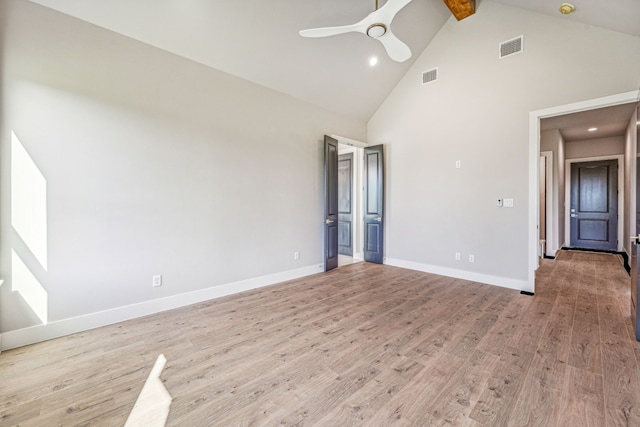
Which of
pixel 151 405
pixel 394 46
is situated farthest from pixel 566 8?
pixel 151 405

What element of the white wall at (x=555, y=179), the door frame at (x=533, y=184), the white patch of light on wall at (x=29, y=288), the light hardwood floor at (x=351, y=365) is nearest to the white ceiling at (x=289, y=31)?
the door frame at (x=533, y=184)

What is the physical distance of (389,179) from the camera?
547cm

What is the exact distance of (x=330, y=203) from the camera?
4.99 meters

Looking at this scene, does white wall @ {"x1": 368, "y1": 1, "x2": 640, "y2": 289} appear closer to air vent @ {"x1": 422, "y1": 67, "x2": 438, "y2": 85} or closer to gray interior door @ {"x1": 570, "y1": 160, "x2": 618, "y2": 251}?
air vent @ {"x1": 422, "y1": 67, "x2": 438, "y2": 85}

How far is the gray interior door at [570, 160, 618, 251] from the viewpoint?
6.93m

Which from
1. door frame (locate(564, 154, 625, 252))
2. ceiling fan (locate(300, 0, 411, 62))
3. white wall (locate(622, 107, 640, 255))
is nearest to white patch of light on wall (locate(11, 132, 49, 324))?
ceiling fan (locate(300, 0, 411, 62))

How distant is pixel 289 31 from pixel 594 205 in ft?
28.1

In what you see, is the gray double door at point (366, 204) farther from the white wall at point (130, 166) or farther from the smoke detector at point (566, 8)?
the smoke detector at point (566, 8)

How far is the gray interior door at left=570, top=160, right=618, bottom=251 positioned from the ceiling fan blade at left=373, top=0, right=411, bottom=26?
7993mm

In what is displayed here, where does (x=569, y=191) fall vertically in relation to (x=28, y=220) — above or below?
above

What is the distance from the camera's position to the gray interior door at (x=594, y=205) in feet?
22.7

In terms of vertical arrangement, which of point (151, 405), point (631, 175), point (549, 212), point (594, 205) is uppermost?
point (631, 175)

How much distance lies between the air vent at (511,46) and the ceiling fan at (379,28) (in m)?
2.16

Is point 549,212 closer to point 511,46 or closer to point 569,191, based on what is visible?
point 569,191
